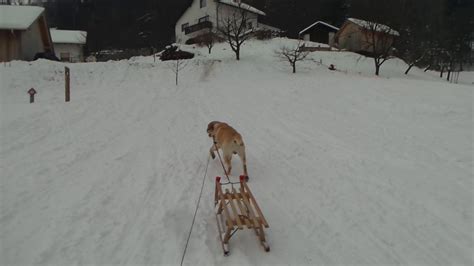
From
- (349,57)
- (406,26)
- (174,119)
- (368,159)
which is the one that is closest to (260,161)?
(368,159)

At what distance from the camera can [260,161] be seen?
777 cm

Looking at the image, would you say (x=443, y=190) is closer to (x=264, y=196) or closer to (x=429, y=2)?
(x=264, y=196)

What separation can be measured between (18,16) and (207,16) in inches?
913

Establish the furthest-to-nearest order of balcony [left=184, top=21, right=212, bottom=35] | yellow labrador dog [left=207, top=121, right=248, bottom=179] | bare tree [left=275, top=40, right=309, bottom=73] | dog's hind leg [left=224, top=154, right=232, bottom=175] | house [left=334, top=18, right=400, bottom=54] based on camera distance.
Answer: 1. balcony [left=184, top=21, right=212, bottom=35]
2. house [left=334, top=18, right=400, bottom=54]
3. bare tree [left=275, top=40, right=309, bottom=73]
4. dog's hind leg [left=224, top=154, right=232, bottom=175]
5. yellow labrador dog [left=207, top=121, right=248, bottom=179]

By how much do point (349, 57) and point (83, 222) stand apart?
34.5 meters

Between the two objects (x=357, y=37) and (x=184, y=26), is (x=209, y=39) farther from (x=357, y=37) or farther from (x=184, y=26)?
(x=357, y=37)

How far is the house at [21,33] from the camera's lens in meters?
25.1

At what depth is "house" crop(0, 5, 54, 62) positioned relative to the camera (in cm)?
2506

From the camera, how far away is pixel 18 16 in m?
26.6

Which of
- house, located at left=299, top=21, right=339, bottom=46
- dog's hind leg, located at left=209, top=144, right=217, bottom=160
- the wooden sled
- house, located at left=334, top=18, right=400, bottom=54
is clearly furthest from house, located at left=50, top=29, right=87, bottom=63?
the wooden sled

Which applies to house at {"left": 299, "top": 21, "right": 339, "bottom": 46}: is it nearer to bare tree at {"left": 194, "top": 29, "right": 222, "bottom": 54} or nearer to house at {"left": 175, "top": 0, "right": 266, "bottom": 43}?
house at {"left": 175, "top": 0, "right": 266, "bottom": 43}

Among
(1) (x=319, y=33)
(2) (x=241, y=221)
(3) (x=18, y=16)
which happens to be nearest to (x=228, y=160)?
(2) (x=241, y=221)

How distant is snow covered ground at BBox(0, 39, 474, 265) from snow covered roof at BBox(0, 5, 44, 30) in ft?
49.8

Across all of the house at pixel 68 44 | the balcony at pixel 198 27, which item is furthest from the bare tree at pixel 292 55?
the house at pixel 68 44
